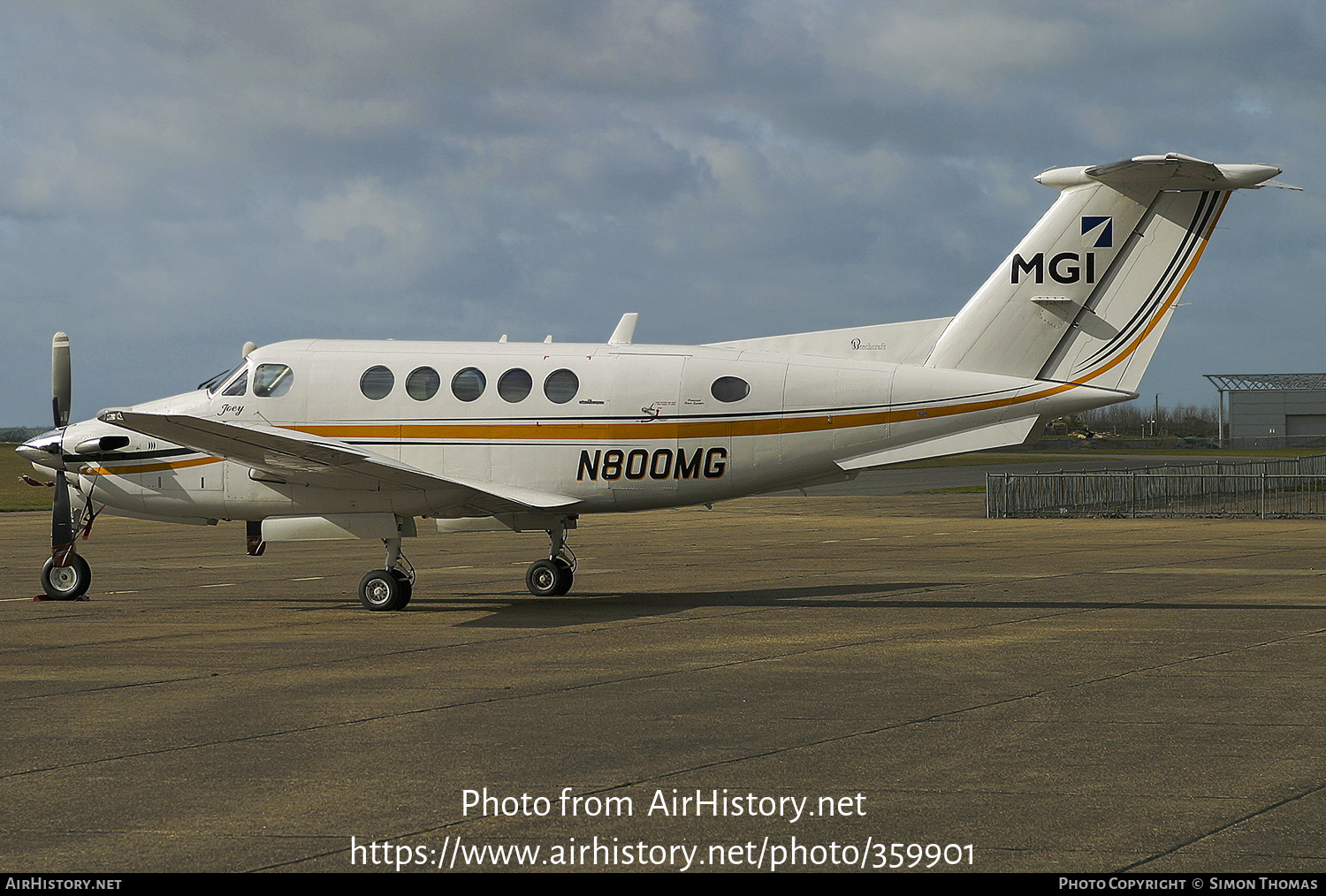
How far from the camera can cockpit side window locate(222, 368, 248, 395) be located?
1694 centimetres

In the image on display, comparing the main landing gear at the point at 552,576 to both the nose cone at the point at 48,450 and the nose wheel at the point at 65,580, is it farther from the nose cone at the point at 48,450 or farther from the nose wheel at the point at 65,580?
the nose cone at the point at 48,450

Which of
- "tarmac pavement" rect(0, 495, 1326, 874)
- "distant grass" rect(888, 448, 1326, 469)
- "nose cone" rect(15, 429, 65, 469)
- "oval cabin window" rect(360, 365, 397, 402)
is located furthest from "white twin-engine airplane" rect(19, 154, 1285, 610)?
→ "distant grass" rect(888, 448, 1326, 469)

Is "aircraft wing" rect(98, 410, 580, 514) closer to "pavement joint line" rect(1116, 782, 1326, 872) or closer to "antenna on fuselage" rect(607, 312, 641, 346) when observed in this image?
"antenna on fuselage" rect(607, 312, 641, 346)

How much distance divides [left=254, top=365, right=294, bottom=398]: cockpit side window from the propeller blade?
11.2 ft

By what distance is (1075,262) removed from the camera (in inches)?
645

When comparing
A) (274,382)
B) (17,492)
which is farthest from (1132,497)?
(17,492)

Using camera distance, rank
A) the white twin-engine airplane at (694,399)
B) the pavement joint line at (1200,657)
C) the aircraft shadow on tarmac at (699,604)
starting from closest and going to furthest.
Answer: the pavement joint line at (1200,657), the aircraft shadow on tarmac at (699,604), the white twin-engine airplane at (694,399)

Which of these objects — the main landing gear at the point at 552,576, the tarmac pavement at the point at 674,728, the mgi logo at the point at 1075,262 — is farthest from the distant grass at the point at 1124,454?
the tarmac pavement at the point at 674,728

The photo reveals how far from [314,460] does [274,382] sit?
87.8 inches

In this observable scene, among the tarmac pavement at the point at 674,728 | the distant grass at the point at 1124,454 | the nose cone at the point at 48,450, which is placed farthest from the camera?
the distant grass at the point at 1124,454

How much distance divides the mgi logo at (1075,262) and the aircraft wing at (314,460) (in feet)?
22.5

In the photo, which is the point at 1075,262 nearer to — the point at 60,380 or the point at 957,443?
the point at 957,443

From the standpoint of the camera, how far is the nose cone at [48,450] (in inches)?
681
